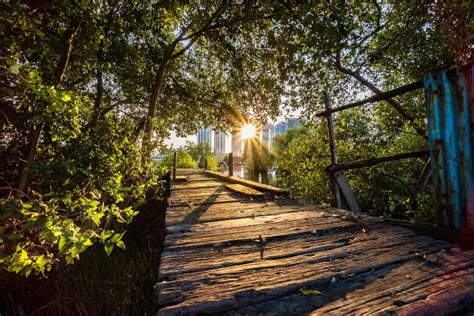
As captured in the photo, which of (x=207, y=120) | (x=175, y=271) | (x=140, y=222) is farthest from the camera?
(x=207, y=120)

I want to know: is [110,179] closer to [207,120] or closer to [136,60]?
[136,60]

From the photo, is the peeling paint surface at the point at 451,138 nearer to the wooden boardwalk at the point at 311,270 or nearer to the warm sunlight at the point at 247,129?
the wooden boardwalk at the point at 311,270

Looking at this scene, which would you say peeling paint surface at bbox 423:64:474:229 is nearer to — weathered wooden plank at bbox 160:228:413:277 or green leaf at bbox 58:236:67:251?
weathered wooden plank at bbox 160:228:413:277

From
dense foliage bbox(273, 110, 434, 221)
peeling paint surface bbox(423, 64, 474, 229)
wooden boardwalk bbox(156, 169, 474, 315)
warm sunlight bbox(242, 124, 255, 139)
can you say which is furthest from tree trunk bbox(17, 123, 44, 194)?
warm sunlight bbox(242, 124, 255, 139)

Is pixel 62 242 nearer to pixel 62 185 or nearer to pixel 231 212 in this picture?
pixel 62 185

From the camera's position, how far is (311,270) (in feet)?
5.90

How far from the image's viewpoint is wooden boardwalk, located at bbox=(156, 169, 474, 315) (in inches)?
54.1

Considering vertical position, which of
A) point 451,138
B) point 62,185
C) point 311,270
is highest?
point 451,138

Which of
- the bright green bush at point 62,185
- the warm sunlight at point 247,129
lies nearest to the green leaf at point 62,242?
the bright green bush at point 62,185

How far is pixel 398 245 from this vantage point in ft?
7.45

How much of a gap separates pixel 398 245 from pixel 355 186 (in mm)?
4455

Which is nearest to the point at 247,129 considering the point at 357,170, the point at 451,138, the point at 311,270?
the point at 357,170

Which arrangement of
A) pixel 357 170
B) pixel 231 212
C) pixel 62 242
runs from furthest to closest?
pixel 357 170 → pixel 231 212 → pixel 62 242

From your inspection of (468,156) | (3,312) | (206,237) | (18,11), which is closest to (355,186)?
(468,156)
